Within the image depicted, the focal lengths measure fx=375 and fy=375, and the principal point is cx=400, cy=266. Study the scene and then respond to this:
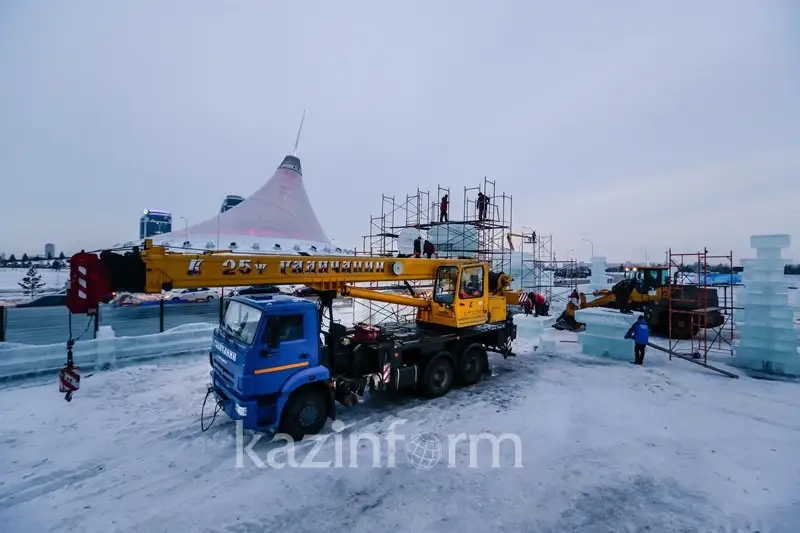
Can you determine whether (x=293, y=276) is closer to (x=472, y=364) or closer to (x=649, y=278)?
(x=472, y=364)

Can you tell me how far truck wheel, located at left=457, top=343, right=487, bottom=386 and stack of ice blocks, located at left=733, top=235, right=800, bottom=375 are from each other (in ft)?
25.2

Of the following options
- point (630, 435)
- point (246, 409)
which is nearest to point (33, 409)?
point (246, 409)

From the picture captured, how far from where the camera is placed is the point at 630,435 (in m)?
6.29

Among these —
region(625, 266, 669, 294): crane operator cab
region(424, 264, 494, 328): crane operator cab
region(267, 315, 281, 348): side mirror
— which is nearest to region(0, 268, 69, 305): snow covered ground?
region(267, 315, 281, 348): side mirror

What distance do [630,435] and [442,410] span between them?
3.21 metres

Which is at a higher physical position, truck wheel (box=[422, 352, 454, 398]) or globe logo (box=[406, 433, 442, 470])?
truck wheel (box=[422, 352, 454, 398])

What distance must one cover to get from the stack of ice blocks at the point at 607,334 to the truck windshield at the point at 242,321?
994 centimetres

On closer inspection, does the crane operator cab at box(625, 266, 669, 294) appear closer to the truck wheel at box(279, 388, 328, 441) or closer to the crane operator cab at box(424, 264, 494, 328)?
the crane operator cab at box(424, 264, 494, 328)

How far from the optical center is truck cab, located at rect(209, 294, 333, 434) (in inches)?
221

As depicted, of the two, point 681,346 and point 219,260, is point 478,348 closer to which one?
point 219,260

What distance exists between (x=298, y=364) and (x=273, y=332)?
0.70 metres

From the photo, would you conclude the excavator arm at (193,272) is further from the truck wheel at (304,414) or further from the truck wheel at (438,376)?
the truck wheel at (438,376)

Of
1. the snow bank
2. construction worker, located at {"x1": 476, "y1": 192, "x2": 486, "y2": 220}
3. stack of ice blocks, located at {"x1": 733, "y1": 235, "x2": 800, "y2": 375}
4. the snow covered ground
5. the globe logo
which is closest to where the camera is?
the globe logo

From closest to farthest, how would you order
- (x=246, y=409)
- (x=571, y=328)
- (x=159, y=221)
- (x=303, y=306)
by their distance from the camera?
(x=246, y=409), (x=303, y=306), (x=571, y=328), (x=159, y=221)
